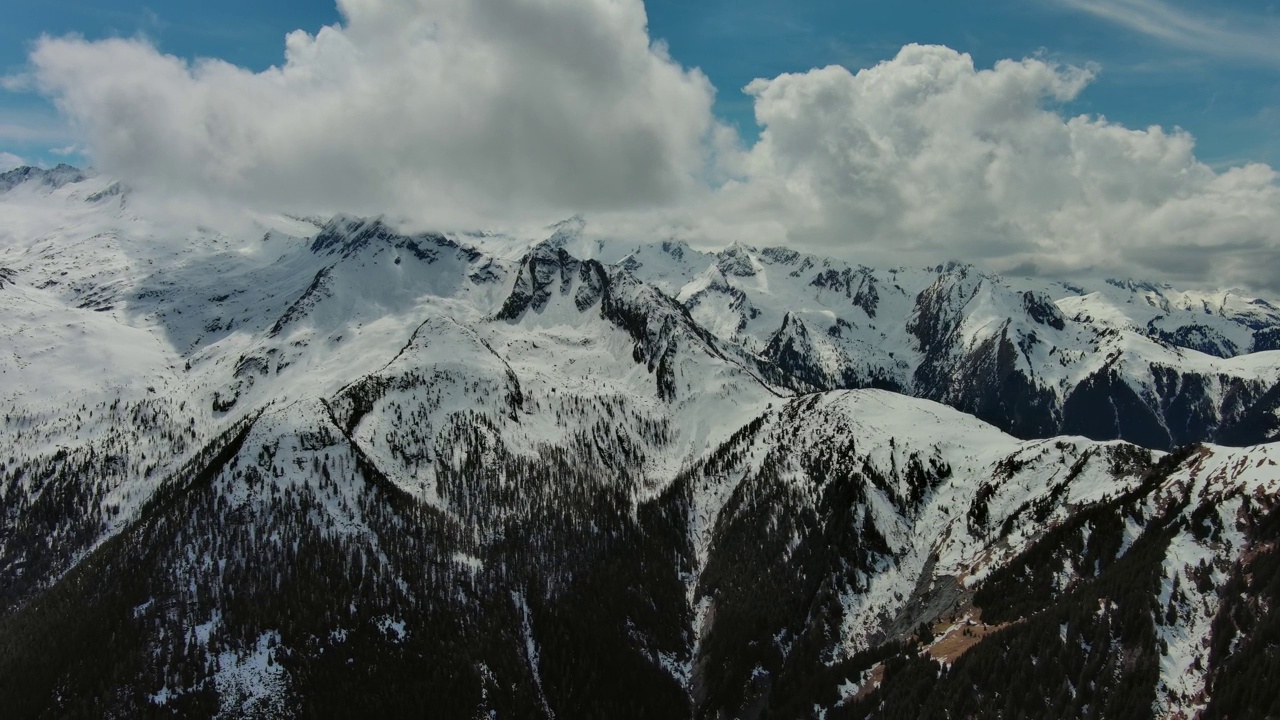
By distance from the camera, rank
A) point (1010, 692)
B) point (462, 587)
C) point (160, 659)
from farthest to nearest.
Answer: point (462, 587), point (160, 659), point (1010, 692)

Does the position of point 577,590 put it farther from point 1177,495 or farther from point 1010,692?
point 1177,495

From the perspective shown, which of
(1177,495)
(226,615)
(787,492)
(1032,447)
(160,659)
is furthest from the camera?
(787,492)

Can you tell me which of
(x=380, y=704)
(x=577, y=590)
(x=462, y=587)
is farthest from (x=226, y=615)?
(x=577, y=590)

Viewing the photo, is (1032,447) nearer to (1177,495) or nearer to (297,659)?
(1177,495)

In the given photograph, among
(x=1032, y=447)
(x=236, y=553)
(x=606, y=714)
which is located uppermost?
(x=236, y=553)

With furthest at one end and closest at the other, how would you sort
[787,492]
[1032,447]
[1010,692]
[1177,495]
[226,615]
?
1. [787,492]
2. [1032,447]
3. [226,615]
4. [1177,495]
5. [1010,692]

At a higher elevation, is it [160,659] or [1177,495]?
[160,659]

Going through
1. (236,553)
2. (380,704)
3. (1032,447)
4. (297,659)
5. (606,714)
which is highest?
(236,553)

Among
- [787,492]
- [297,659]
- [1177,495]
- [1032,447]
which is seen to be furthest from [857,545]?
[297,659]

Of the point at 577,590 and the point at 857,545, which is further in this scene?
the point at 577,590
